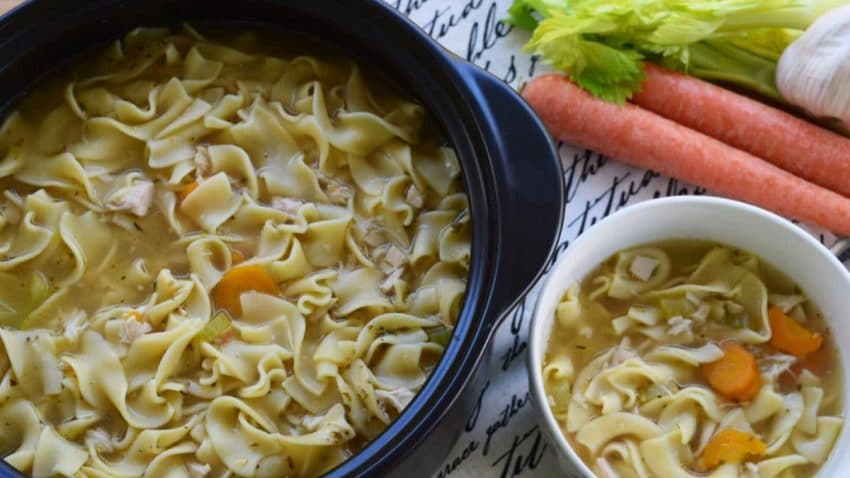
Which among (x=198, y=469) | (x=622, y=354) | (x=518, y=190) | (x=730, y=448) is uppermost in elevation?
(x=518, y=190)

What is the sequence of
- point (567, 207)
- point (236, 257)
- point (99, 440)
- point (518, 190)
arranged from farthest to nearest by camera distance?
1. point (567, 207)
2. point (236, 257)
3. point (99, 440)
4. point (518, 190)

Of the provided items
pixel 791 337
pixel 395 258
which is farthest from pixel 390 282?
pixel 791 337

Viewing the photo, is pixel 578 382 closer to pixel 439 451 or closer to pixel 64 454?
pixel 439 451

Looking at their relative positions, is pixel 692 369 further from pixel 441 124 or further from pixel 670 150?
pixel 441 124

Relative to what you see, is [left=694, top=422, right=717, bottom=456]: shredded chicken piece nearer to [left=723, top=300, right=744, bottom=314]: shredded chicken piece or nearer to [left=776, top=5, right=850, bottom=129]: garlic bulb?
[left=723, top=300, right=744, bottom=314]: shredded chicken piece

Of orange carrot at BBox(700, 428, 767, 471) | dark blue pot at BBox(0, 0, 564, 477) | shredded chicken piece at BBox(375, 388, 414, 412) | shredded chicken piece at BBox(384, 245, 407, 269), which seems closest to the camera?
dark blue pot at BBox(0, 0, 564, 477)

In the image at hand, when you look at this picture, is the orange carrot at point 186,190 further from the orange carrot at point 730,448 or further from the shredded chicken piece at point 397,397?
the orange carrot at point 730,448

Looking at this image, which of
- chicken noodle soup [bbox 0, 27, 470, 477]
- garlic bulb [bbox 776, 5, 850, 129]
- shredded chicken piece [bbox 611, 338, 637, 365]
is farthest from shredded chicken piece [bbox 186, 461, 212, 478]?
garlic bulb [bbox 776, 5, 850, 129]
